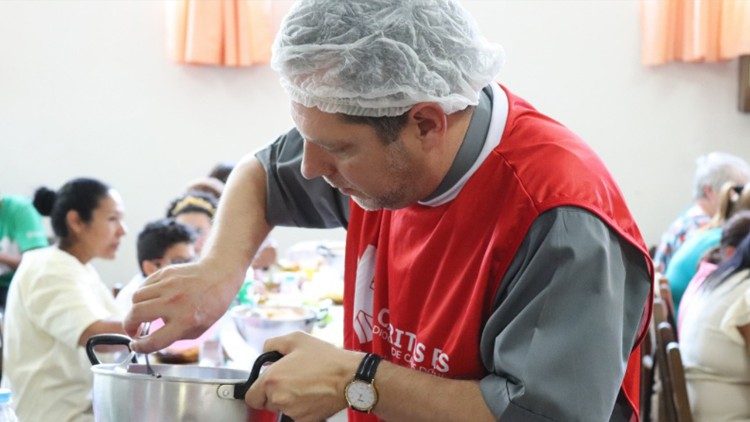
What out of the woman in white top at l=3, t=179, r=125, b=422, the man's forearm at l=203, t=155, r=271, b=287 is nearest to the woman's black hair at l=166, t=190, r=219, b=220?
the woman in white top at l=3, t=179, r=125, b=422

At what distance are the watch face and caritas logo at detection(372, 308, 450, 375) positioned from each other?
12 centimetres

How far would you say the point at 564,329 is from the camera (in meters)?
1.07

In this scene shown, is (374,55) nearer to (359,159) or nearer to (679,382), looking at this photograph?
(359,159)

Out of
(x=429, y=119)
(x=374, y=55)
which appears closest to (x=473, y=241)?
(x=429, y=119)

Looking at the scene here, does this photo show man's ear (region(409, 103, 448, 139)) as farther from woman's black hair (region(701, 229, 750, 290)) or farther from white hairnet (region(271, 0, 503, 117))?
woman's black hair (region(701, 229, 750, 290))

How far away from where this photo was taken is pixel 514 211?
1155mm

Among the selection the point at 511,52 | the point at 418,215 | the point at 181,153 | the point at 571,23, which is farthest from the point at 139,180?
the point at 418,215

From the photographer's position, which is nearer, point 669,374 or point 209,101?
point 669,374

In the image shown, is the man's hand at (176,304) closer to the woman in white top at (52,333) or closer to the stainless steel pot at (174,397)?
the stainless steel pot at (174,397)

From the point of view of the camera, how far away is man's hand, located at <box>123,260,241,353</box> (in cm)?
129

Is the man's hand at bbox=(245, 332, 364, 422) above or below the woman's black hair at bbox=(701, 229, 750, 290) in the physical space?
above

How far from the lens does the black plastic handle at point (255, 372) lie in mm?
1126

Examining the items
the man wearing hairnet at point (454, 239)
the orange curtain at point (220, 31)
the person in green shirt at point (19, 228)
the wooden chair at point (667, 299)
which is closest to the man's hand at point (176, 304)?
the man wearing hairnet at point (454, 239)

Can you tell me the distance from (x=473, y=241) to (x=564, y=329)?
0.20 meters
